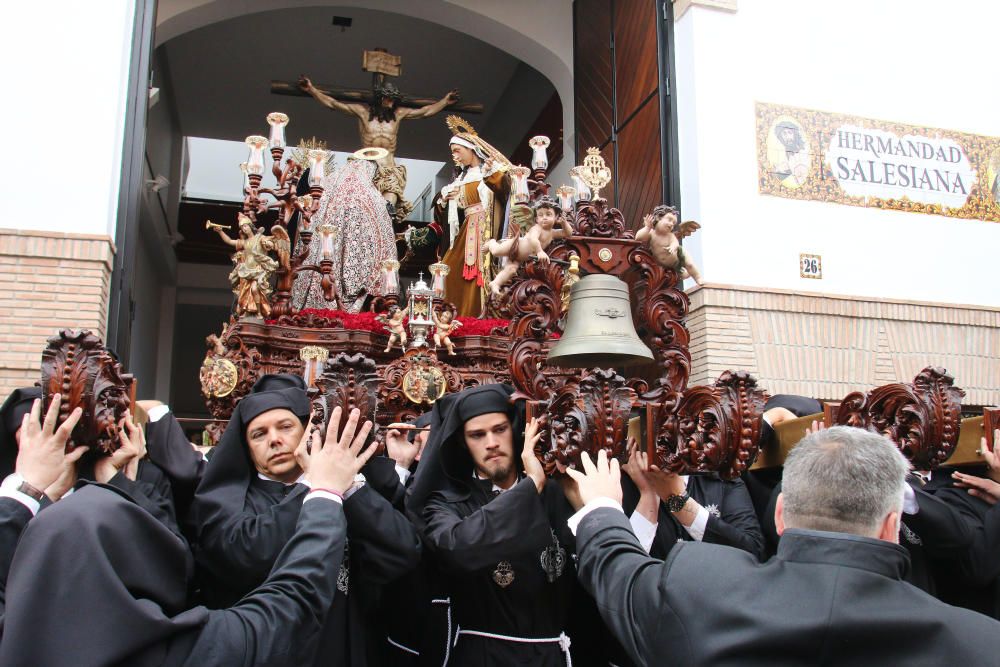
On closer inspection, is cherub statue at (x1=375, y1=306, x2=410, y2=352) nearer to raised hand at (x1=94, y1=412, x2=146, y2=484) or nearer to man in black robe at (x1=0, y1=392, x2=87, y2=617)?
raised hand at (x1=94, y1=412, x2=146, y2=484)

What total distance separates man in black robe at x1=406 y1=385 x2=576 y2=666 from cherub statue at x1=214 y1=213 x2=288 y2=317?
4030 mm

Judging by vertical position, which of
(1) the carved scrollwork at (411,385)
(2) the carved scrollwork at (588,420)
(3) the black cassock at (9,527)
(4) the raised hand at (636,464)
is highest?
(1) the carved scrollwork at (411,385)

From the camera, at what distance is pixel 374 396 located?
9.32 feet

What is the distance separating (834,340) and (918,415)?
475 centimetres

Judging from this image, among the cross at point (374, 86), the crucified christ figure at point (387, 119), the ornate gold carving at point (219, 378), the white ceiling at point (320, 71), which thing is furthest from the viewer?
the white ceiling at point (320, 71)

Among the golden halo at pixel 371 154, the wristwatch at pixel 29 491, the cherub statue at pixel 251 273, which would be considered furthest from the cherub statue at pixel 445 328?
the wristwatch at pixel 29 491

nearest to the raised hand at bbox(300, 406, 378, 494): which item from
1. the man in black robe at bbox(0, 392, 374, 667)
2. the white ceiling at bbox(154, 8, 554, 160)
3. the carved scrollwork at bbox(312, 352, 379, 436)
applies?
the carved scrollwork at bbox(312, 352, 379, 436)

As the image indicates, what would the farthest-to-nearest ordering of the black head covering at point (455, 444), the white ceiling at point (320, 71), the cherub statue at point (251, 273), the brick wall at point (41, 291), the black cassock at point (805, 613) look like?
the white ceiling at point (320, 71) < the cherub statue at point (251, 273) < the brick wall at point (41, 291) < the black head covering at point (455, 444) < the black cassock at point (805, 613)

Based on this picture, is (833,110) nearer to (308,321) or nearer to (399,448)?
(308,321)

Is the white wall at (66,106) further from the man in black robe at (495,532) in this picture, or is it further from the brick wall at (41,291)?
Result: the man in black robe at (495,532)

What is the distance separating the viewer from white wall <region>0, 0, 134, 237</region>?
22.5 feet

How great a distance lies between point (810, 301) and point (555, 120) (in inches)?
213

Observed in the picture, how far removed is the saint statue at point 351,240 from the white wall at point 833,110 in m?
2.93

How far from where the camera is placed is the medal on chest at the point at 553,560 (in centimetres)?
337
